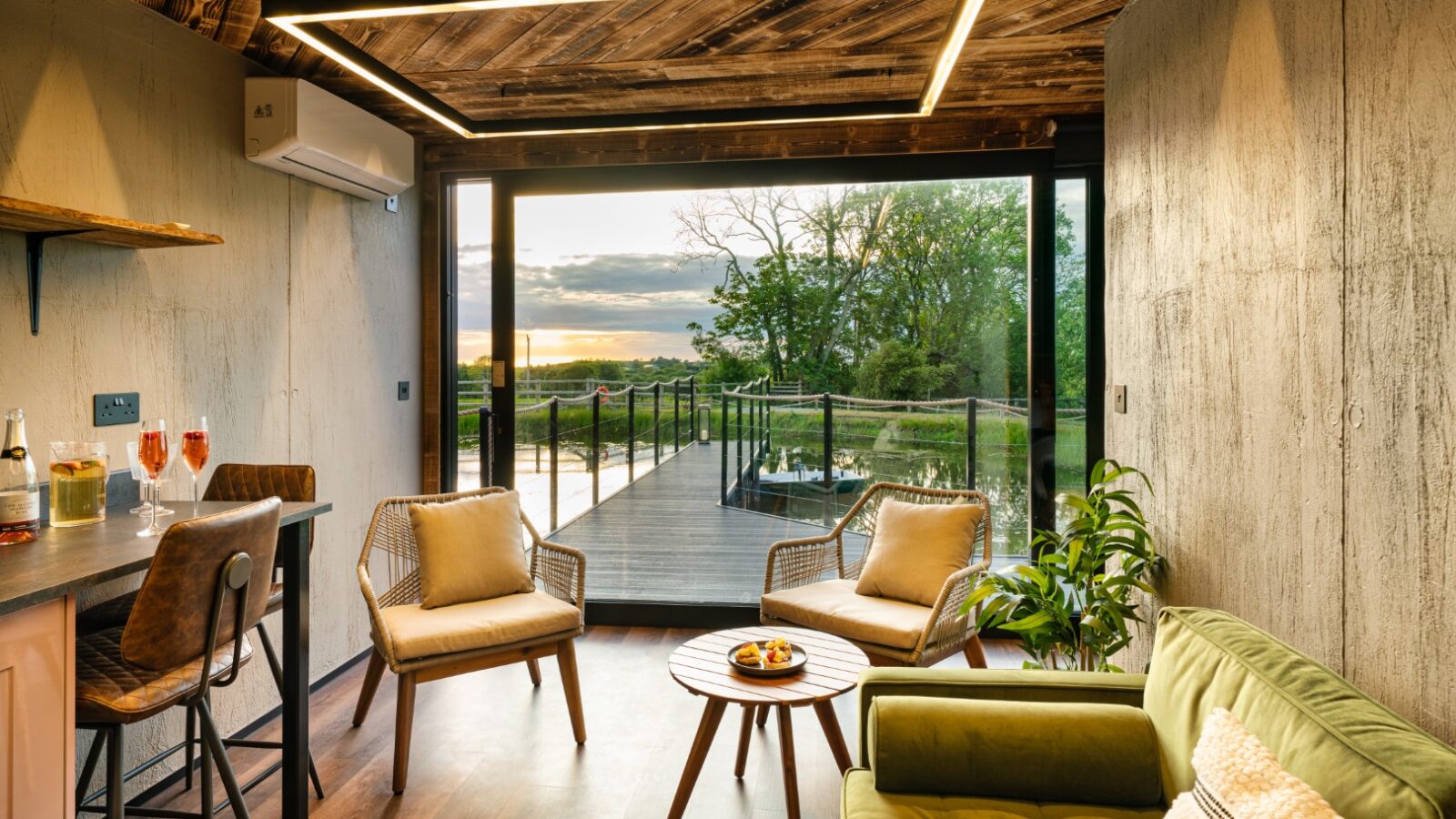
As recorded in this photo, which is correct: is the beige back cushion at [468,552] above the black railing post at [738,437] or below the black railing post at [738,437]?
below

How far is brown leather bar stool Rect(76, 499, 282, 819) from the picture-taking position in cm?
173

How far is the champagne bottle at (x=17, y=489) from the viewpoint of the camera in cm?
195

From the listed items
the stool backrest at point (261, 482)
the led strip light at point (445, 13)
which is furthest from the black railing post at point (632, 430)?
the stool backrest at point (261, 482)

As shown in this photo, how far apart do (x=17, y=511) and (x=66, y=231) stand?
0.77m

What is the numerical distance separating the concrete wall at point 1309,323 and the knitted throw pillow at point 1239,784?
37cm

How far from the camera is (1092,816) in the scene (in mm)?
1601

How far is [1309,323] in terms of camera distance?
171 cm

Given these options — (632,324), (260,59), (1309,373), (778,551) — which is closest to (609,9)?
(260,59)

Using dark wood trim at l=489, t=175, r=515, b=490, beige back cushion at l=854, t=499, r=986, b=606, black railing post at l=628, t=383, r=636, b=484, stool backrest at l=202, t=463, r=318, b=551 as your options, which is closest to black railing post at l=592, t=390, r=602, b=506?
black railing post at l=628, t=383, r=636, b=484

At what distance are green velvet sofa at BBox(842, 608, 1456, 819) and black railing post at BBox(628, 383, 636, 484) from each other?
8.54 ft

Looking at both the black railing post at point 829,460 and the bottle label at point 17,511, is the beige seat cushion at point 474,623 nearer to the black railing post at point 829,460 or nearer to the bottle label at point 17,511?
the bottle label at point 17,511

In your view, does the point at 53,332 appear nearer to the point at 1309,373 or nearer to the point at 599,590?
the point at 599,590

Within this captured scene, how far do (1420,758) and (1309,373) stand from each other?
2.83 feet

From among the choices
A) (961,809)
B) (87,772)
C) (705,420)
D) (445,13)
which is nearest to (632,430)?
(705,420)
